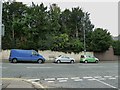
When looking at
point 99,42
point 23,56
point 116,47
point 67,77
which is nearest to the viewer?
point 67,77

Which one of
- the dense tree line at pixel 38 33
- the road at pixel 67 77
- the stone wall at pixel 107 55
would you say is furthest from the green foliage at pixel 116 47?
the road at pixel 67 77

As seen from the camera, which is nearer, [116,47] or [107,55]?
[107,55]

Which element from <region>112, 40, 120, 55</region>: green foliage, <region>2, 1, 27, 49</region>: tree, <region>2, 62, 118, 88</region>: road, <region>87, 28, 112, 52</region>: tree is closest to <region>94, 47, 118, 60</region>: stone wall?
<region>112, 40, 120, 55</region>: green foliage

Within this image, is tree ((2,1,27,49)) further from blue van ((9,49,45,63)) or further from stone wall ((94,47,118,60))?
stone wall ((94,47,118,60))

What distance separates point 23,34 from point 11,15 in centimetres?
501

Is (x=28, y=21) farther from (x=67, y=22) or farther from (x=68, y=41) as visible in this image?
(x=67, y=22)

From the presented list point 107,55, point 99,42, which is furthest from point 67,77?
point 107,55

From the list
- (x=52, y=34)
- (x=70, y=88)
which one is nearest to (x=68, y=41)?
(x=52, y=34)

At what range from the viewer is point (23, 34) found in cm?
5862

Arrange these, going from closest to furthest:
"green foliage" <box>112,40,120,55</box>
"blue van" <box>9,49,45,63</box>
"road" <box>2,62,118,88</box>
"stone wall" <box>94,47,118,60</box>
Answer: "road" <box>2,62,118,88</box> < "blue van" <box>9,49,45,63</box> < "stone wall" <box>94,47,118,60</box> < "green foliage" <box>112,40,120,55</box>

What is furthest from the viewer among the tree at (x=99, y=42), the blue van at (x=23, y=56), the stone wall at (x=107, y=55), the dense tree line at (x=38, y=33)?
the stone wall at (x=107, y=55)

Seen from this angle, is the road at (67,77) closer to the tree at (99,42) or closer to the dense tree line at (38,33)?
the dense tree line at (38,33)

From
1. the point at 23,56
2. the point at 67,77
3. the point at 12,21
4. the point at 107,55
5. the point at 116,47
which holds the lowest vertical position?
the point at 67,77

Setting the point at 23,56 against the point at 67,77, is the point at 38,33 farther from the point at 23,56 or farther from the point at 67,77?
the point at 67,77
